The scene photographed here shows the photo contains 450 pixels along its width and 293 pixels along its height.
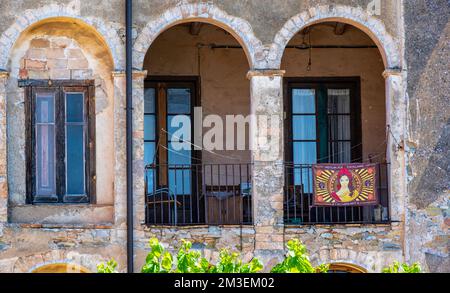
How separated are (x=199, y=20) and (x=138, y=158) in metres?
2.23

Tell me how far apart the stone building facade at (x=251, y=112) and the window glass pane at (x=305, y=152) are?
2.10 m

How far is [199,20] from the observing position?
18.3m

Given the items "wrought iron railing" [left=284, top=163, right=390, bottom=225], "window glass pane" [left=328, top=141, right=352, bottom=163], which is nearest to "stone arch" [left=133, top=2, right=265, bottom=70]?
"wrought iron railing" [left=284, top=163, right=390, bottom=225]

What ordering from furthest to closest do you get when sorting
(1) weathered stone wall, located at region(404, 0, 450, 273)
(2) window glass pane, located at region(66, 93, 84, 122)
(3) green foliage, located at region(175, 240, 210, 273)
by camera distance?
(2) window glass pane, located at region(66, 93, 84, 122) < (1) weathered stone wall, located at region(404, 0, 450, 273) < (3) green foliage, located at region(175, 240, 210, 273)

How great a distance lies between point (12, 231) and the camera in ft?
58.0

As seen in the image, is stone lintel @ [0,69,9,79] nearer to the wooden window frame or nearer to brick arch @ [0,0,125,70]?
brick arch @ [0,0,125,70]

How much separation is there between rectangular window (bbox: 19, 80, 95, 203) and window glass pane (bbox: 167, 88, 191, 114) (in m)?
2.19

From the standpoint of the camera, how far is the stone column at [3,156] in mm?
17719

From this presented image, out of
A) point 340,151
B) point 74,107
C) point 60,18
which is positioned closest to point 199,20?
point 60,18

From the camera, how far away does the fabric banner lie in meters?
18.4

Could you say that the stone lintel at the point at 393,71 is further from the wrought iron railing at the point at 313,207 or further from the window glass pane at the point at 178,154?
the window glass pane at the point at 178,154

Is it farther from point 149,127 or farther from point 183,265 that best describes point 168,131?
point 183,265
